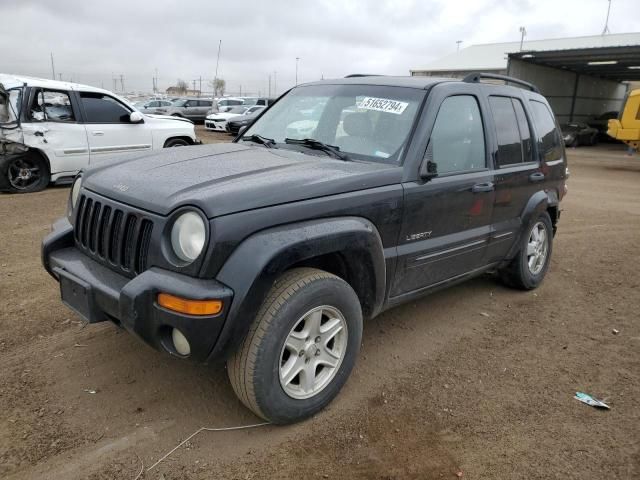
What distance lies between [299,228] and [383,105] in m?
1.37

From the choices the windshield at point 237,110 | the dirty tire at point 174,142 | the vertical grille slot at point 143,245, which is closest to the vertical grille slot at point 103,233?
the vertical grille slot at point 143,245

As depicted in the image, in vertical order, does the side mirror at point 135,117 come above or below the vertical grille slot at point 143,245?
above

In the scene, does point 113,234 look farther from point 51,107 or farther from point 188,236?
point 51,107

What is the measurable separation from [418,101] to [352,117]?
459 mm

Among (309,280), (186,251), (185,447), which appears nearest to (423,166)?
(309,280)

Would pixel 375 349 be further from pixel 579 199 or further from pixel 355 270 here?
pixel 579 199

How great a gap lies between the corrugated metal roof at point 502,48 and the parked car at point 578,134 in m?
4.62

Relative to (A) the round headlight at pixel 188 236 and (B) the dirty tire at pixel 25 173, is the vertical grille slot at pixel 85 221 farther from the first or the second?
(B) the dirty tire at pixel 25 173

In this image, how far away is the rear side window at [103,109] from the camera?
877 cm

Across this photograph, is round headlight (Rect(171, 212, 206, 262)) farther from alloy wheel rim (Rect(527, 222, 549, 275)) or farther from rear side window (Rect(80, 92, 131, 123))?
rear side window (Rect(80, 92, 131, 123))

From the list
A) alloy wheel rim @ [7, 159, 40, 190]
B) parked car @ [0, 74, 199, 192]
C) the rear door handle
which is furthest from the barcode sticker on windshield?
alloy wheel rim @ [7, 159, 40, 190]

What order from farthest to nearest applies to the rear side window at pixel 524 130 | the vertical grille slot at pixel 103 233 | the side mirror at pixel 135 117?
the side mirror at pixel 135 117, the rear side window at pixel 524 130, the vertical grille slot at pixel 103 233

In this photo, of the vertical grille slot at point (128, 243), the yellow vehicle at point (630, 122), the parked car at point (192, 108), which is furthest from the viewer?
the parked car at point (192, 108)

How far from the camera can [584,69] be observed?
93.2 feet
